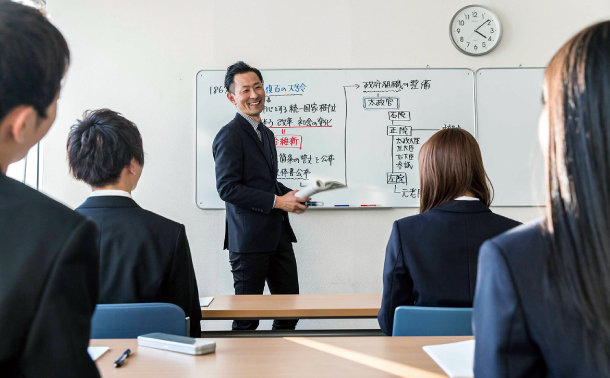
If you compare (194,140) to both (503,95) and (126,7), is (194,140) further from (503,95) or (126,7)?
(503,95)

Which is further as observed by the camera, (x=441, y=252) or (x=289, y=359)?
(x=441, y=252)

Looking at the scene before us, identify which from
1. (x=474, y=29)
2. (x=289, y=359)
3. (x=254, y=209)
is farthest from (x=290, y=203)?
(x=474, y=29)

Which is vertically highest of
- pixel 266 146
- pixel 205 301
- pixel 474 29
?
pixel 474 29

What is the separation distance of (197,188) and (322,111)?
110 cm

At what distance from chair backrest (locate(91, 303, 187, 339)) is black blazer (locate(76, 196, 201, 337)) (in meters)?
0.14

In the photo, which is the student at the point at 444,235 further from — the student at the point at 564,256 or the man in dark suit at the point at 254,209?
the man in dark suit at the point at 254,209

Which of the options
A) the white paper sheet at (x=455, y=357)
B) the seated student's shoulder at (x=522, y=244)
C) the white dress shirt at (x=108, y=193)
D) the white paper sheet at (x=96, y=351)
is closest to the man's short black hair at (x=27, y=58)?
the seated student's shoulder at (x=522, y=244)

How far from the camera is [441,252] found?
1448 mm

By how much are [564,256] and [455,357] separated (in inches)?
22.7

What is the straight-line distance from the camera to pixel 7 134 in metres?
0.54

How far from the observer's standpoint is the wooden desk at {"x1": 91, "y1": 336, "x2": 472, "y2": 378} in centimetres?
97

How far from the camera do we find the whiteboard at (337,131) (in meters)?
3.50

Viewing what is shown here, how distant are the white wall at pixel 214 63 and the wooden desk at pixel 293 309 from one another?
63.6 inches

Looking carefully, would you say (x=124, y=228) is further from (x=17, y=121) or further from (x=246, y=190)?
(x=246, y=190)
